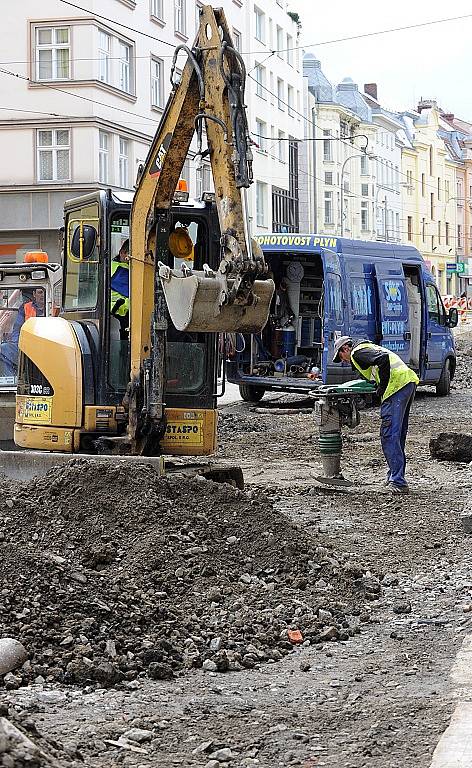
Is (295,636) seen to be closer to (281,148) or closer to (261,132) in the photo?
(261,132)

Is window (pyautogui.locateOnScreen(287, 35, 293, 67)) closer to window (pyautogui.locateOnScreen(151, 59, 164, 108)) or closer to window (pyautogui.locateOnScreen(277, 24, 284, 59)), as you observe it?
window (pyautogui.locateOnScreen(277, 24, 284, 59))

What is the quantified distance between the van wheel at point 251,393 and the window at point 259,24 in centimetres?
3260

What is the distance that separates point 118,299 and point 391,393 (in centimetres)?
292

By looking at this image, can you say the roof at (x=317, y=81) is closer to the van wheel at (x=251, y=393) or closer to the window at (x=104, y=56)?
the window at (x=104, y=56)

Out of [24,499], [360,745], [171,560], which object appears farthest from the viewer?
[24,499]

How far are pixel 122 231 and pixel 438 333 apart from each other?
553 inches

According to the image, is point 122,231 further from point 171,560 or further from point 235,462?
point 235,462

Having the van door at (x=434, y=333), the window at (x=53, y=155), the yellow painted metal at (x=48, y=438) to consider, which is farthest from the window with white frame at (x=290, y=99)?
the yellow painted metal at (x=48, y=438)

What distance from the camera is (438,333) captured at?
23.5 meters

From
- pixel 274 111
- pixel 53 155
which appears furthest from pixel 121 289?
pixel 274 111

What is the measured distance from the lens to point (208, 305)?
29.1ft

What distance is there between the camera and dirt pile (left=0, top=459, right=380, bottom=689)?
6.20 m

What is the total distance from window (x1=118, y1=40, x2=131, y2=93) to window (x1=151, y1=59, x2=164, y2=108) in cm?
174

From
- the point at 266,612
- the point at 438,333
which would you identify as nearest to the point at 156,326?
the point at 266,612
